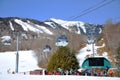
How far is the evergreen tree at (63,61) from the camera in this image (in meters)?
34.9

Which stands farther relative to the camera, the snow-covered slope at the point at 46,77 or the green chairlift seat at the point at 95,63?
the green chairlift seat at the point at 95,63

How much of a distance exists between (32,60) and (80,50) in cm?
1234

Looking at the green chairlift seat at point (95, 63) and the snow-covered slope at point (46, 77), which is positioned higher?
the green chairlift seat at point (95, 63)

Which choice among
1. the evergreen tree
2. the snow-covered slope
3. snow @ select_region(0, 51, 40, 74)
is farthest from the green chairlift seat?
snow @ select_region(0, 51, 40, 74)

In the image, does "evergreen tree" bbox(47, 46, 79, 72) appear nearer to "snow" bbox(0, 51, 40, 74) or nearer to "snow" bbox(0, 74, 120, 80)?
"snow" bbox(0, 74, 120, 80)

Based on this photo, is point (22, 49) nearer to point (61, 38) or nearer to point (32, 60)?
point (32, 60)

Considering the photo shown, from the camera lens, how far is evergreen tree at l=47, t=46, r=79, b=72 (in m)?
34.9

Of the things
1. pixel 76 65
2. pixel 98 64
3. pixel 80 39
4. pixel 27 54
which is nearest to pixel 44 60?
pixel 80 39

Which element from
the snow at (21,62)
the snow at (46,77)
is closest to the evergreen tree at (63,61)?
the snow at (46,77)

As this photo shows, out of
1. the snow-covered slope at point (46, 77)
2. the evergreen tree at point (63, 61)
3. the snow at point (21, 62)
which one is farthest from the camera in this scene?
the snow at point (21, 62)

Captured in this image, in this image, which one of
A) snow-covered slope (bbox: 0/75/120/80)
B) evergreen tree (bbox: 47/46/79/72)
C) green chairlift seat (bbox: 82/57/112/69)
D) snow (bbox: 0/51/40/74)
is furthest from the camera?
snow (bbox: 0/51/40/74)

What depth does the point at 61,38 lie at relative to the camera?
25.7 m

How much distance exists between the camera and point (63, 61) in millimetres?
35312

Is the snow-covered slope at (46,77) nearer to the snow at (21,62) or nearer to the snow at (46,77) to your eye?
the snow at (46,77)
